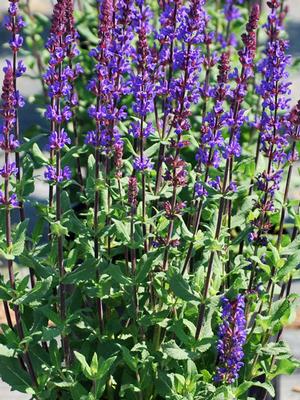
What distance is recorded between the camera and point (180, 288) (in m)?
4.13

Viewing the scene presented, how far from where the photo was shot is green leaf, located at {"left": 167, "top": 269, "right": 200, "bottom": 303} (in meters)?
4.13

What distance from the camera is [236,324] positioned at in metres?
3.82

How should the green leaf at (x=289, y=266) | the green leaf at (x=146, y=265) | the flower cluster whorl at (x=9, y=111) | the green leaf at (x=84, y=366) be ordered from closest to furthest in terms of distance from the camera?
the flower cluster whorl at (x=9, y=111), the green leaf at (x=84, y=366), the green leaf at (x=146, y=265), the green leaf at (x=289, y=266)

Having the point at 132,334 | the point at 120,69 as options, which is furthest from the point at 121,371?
the point at 120,69

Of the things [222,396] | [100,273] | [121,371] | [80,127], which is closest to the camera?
[222,396]

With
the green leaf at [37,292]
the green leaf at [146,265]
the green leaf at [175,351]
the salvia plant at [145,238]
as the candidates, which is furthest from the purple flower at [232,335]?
the green leaf at [37,292]

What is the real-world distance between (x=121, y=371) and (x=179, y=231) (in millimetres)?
759

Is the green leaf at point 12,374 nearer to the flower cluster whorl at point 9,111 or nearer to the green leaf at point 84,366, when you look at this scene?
the green leaf at point 84,366

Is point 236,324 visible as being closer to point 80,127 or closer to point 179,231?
point 179,231

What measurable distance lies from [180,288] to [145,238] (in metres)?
0.26

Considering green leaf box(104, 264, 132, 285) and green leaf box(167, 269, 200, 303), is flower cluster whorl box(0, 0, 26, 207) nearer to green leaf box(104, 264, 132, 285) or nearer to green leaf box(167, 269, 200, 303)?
green leaf box(104, 264, 132, 285)

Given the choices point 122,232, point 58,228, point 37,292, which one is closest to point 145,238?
point 122,232

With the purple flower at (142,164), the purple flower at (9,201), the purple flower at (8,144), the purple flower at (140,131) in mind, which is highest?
the purple flower at (140,131)

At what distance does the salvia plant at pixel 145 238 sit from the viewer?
3926 millimetres
